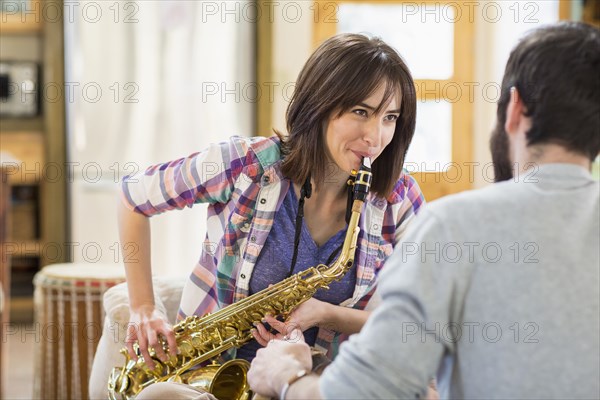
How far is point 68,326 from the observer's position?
9.47 ft

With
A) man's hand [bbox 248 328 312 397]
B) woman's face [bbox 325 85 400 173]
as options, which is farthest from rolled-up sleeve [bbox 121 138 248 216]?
man's hand [bbox 248 328 312 397]

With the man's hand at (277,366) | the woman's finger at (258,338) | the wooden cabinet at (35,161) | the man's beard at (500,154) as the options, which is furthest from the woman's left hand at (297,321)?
the wooden cabinet at (35,161)

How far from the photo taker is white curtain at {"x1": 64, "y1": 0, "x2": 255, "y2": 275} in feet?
14.8

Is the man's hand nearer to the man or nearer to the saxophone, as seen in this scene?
the man

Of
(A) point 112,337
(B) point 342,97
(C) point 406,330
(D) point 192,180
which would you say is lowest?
(A) point 112,337

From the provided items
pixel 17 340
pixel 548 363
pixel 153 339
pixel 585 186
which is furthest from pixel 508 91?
pixel 17 340

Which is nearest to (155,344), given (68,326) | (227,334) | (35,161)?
(227,334)

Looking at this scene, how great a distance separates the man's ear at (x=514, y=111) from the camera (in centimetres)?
124

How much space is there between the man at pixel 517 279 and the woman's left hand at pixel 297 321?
0.78m

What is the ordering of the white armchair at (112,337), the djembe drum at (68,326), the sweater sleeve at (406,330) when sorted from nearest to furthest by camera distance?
the sweater sleeve at (406,330)
the white armchair at (112,337)
the djembe drum at (68,326)

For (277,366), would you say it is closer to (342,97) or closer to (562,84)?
(562,84)

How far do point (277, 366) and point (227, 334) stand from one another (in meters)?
0.74

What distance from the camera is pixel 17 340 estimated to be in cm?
477

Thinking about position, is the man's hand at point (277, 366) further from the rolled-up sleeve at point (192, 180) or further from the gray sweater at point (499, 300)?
the rolled-up sleeve at point (192, 180)
